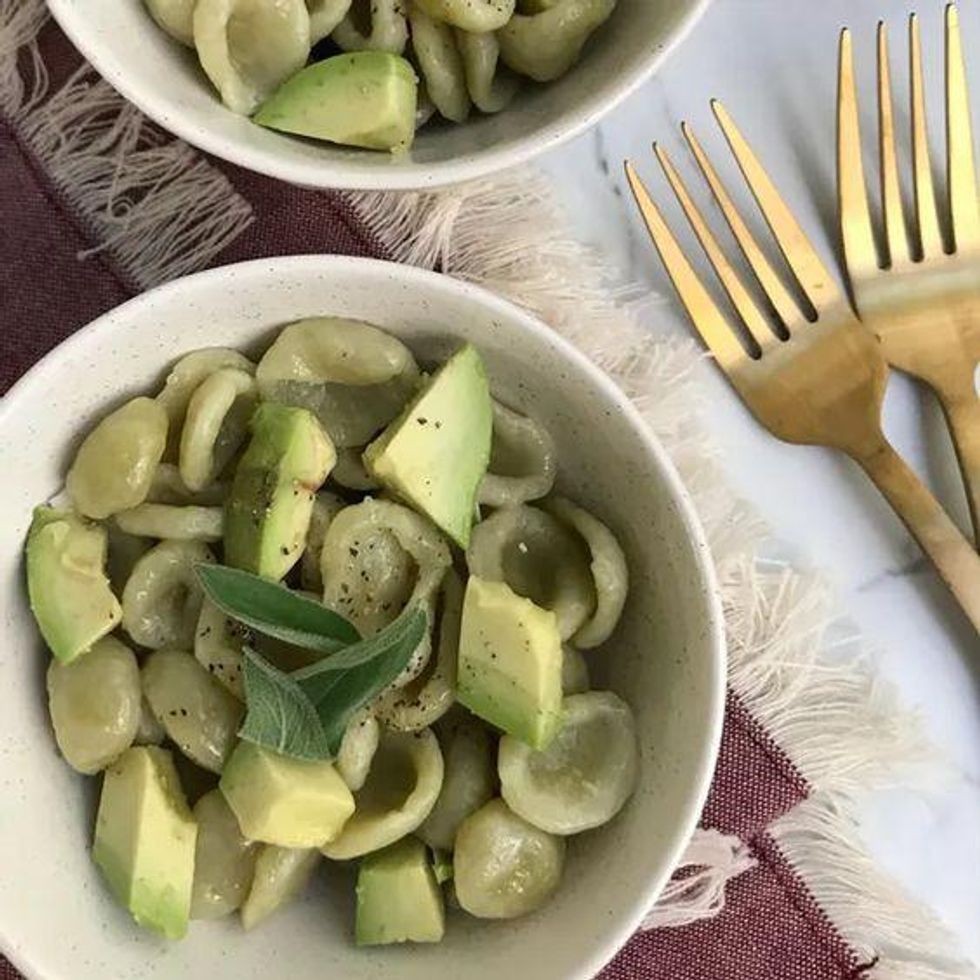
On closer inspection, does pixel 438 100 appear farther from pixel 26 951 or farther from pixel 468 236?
pixel 26 951

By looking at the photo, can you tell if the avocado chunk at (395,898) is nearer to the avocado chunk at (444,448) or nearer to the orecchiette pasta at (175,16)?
the avocado chunk at (444,448)

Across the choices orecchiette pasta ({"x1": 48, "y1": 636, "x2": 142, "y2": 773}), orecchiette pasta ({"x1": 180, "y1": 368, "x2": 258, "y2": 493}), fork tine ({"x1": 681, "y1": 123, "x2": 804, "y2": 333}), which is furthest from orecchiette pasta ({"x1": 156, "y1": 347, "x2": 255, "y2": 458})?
fork tine ({"x1": 681, "y1": 123, "x2": 804, "y2": 333})

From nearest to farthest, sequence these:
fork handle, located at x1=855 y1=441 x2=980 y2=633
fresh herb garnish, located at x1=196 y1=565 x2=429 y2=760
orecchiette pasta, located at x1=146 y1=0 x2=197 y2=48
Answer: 1. fresh herb garnish, located at x1=196 y1=565 x2=429 y2=760
2. orecchiette pasta, located at x1=146 y1=0 x2=197 y2=48
3. fork handle, located at x1=855 y1=441 x2=980 y2=633

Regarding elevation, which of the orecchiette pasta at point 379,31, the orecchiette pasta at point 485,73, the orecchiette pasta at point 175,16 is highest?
the orecchiette pasta at point 175,16

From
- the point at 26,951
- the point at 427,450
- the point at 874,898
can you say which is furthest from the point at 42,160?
the point at 874,898

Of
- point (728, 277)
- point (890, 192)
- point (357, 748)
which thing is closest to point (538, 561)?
point (357, 748)

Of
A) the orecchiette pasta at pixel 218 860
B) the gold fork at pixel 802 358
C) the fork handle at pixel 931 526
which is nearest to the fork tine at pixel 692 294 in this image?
the gold fork at pixel 802 358

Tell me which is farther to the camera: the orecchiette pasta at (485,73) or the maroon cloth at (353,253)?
the maroon cloth at (353,253)

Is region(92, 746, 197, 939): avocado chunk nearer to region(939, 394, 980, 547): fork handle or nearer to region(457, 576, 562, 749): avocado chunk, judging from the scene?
region(457, 576, 562, 749): avocado chunk
